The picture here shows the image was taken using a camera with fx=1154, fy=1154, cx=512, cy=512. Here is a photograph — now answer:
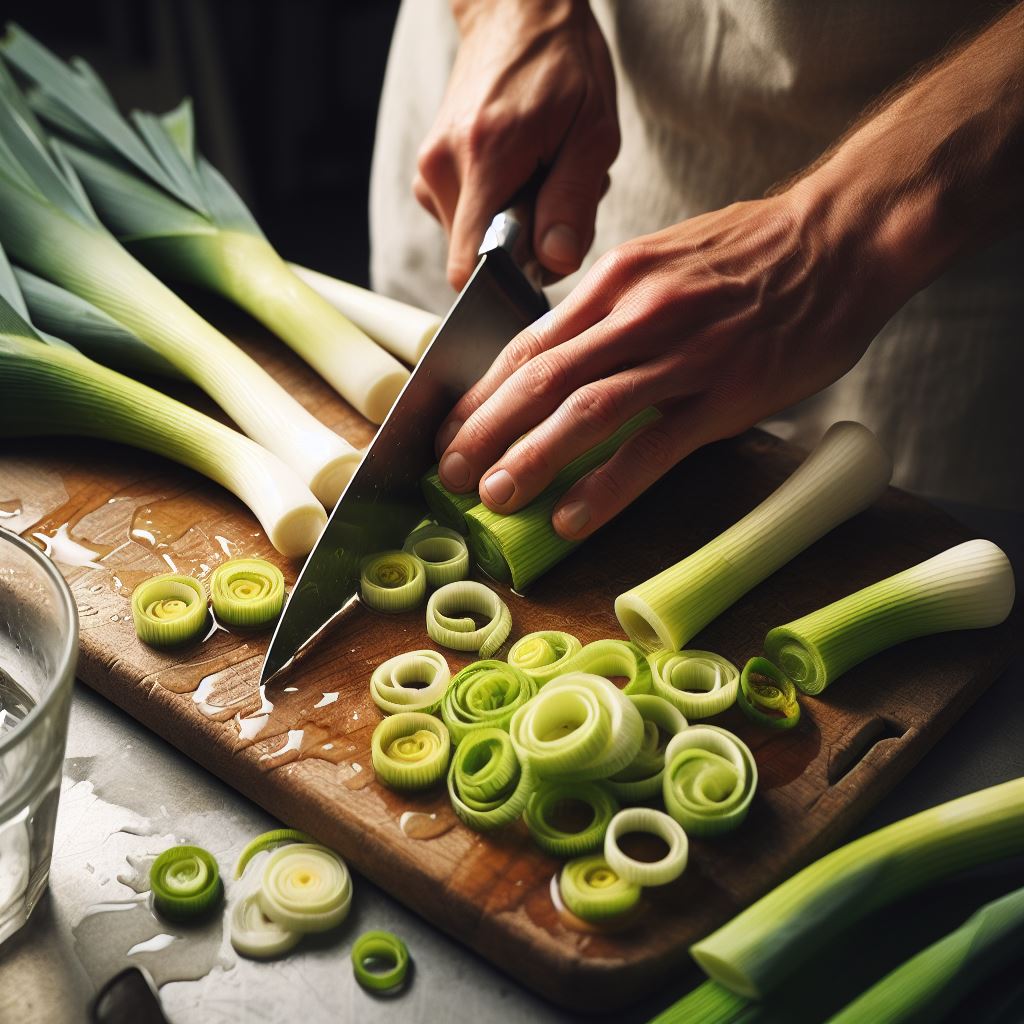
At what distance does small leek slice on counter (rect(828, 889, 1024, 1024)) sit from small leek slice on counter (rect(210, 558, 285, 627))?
3.25 ft

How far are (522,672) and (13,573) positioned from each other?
0.70 meters

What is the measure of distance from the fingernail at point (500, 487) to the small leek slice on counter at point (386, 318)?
546 millimetres

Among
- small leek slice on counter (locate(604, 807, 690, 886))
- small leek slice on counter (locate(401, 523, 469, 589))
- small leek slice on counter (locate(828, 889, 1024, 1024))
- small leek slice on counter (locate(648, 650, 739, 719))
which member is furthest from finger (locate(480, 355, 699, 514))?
small leek slice on counter (locate(828, 889, 1024, 1024))

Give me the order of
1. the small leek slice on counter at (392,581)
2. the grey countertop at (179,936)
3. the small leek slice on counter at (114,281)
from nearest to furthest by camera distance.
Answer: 1. the grey countertop at (179,936)
2. the small leek slice on counter at (392,581)
3. the small leek slice on counter at (114,281)

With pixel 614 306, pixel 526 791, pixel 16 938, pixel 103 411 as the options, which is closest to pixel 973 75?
pixel 614 306

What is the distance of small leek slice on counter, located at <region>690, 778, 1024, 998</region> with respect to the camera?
131 cm

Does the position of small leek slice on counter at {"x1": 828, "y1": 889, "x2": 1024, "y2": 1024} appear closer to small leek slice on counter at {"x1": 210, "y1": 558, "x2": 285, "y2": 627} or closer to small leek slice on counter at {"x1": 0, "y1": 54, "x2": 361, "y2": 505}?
small leek slice on counter at {"x1": 210, "y1": 558, "x2": 285, "y2": 627}

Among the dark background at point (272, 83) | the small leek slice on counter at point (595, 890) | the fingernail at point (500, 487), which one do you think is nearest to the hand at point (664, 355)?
the fingernail at point (500, 487)

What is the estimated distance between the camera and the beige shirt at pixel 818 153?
2250 millimetres

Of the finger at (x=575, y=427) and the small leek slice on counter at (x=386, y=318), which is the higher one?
the finger at (x=575, y=427)

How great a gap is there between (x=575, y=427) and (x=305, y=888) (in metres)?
0.83

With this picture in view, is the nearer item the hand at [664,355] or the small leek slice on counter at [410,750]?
the small leek slice on counter at [410,750]

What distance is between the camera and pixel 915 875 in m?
1.46

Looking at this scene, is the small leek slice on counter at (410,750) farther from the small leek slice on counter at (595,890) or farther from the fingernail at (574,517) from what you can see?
the fingernail at (574,517)
